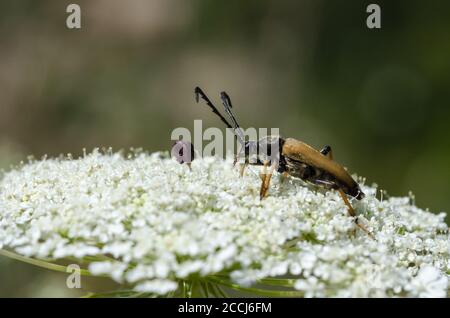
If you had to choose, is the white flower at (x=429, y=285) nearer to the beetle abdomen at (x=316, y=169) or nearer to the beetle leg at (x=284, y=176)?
the beetle abdomen at (x=316, y=169)

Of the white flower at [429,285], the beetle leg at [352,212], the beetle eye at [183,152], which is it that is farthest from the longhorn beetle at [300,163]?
the white flower at [429,285]

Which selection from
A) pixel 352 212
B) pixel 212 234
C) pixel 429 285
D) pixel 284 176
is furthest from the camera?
pixel 284 176

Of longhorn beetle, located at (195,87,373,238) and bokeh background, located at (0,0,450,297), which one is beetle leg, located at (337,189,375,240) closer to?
longhorn beetle, located at (195,87,373,238)

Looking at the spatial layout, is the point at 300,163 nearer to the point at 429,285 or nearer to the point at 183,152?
the point at 183,152

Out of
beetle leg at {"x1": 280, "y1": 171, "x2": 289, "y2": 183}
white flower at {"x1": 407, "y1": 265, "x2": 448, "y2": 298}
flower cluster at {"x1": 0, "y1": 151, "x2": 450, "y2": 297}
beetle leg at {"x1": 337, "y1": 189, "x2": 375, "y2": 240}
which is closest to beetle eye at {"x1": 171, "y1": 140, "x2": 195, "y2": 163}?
flower cluster at {"x1": 0, "y1": 151, "x2": 450, "y2": 297}

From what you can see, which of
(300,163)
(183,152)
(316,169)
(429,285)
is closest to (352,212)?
(316,169)
